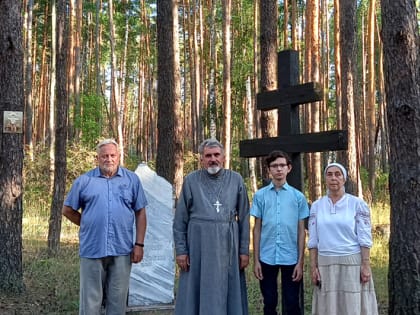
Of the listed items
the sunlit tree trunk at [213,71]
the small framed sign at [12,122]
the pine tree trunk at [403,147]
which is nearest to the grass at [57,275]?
the pine tree trunk at [403,147]

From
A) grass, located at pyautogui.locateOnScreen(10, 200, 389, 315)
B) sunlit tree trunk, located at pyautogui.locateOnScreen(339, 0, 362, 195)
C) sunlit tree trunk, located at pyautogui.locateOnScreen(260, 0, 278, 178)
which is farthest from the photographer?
sunlit tree trunk, located at pyautogui.locateOnScreen(339, 0, 362, 195)

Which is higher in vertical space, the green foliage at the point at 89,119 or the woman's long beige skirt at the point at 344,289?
the green foliage at the point at 89,119

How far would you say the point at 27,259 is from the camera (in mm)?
9062

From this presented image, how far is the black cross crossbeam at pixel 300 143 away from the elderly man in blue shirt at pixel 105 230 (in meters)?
1.80

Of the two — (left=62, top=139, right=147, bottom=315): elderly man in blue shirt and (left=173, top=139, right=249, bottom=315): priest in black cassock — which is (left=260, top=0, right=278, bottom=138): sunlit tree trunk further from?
(left=62, top=139, right=147, bottom=315): elderly man in blue shirt

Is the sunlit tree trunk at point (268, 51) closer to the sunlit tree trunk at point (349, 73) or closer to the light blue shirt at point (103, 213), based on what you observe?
the sunlit tree trunk at point (349, 73)

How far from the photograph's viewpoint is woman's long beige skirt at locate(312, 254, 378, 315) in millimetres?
3875

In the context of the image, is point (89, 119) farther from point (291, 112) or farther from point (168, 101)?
point (291, 112)

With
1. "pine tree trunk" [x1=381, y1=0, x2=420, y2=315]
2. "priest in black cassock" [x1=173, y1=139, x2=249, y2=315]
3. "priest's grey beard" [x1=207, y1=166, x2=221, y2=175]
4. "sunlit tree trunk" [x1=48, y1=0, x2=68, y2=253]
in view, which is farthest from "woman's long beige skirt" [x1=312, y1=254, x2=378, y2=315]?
"sunlit tree trunk" [x1=48, y1=0, x2=68, y2=253]

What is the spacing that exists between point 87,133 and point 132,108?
105ft

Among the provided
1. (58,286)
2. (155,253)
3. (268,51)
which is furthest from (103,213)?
(268,51)

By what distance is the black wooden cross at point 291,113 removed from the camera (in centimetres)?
506

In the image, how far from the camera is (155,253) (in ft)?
20.0

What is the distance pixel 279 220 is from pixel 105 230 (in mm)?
1421
